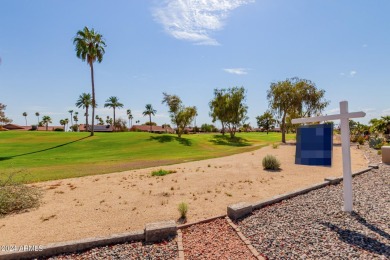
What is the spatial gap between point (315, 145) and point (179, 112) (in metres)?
46.5

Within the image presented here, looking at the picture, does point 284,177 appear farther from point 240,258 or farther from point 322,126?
point 240,258

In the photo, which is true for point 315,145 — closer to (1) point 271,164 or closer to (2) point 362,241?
(2) point 362,241

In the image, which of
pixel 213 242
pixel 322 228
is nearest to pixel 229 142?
pixel 322 228

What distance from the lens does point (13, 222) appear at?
690cm

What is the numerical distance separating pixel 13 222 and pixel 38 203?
173cm

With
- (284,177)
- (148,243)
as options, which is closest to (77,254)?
(148,243)

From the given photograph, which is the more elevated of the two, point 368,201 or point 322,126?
point 322,126

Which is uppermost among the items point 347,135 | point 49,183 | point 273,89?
point 273,89

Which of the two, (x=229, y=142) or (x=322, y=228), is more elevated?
(x=322, y=228)

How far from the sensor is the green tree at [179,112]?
51812mm

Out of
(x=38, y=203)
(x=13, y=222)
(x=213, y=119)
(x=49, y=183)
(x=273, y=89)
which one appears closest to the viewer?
(x=13, y=222)

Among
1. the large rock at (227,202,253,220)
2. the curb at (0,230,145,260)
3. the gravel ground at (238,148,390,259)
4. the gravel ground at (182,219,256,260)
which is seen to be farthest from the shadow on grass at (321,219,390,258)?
the curb at (0,230,145,260)

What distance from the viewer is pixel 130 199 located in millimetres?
8883

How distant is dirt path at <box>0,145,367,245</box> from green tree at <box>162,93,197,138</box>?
3811cm
